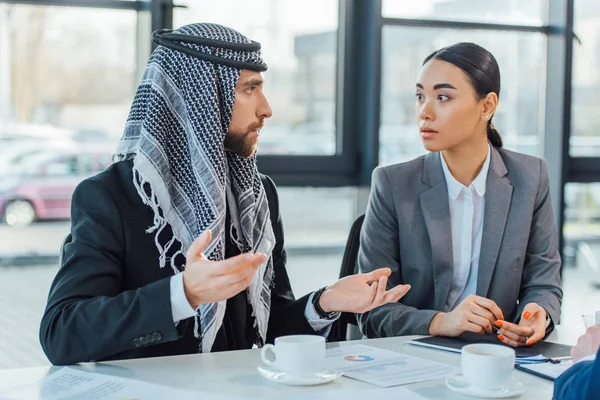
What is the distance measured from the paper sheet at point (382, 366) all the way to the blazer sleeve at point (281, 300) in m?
0.28

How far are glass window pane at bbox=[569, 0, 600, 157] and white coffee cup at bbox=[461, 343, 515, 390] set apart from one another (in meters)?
3.08

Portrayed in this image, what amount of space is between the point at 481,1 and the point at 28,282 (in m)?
2.61

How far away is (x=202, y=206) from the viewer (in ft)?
6.52

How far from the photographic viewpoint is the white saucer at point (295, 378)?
5.16 ft

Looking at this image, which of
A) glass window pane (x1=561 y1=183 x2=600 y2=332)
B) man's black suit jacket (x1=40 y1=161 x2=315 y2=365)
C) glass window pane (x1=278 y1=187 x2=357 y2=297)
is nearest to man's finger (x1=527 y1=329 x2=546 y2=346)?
man's black suit jacket (x1=40 y1=161 x2=315 y2=365)

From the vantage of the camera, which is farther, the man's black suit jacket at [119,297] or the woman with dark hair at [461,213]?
the woman with dark hair at [461,213]

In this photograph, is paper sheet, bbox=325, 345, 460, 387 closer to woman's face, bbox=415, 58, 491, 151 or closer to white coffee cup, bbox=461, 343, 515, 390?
white coffee cup, bbox=461, 343, 515, 390

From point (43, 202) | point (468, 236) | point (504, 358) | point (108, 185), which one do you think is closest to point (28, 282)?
point (43, 202)

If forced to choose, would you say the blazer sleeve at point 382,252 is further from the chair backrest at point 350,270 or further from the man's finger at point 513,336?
the man's finger at point 513,336

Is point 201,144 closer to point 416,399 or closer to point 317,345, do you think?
point 317,345

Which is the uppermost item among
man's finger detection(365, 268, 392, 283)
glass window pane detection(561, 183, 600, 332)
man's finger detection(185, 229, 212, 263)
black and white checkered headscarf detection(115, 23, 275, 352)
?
black and white checkered headscarf detection(115, 23, 275, 352)

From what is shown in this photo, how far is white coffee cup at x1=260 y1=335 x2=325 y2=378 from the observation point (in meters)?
1.58

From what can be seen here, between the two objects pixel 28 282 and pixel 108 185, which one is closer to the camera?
pixel 108 185

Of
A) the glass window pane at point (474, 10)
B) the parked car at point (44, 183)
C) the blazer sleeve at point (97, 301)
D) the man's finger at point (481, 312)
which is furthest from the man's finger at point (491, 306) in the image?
the glass window pane at point (474, 10)
